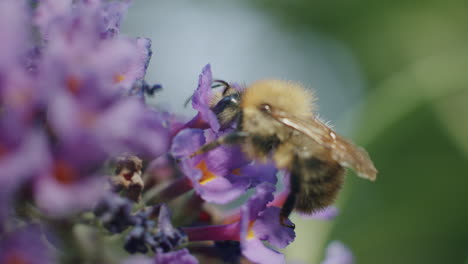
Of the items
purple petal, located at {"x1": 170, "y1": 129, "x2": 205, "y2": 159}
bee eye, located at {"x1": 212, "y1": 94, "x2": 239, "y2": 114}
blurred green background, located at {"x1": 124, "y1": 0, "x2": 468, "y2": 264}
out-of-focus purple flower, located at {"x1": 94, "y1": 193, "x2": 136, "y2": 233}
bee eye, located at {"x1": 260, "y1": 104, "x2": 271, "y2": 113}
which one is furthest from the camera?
blurred green background, located at {"x1": 124, "y1": 0, "x2": 468, "y2": 264}

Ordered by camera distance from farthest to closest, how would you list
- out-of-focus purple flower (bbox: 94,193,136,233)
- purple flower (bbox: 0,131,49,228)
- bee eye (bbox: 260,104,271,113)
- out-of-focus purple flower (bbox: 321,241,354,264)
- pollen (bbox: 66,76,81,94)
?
out-of-focus purple flower (bbox: 321,241,354,264) < bee eye (bbox: 260,104,271,113) < out-of-focus purple flower (bbox: 94,193,136,233) < pollen (bbox: 66,76,81,94) < purple flower (bbox: 0,131,49,228)

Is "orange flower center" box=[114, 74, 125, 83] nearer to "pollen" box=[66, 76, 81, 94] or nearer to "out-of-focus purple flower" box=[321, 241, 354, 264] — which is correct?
"pollen" box=[66, 76, 81, 94]

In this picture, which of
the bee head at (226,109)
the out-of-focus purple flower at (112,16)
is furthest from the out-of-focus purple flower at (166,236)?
the out-of-focus purple flower at (112,16)

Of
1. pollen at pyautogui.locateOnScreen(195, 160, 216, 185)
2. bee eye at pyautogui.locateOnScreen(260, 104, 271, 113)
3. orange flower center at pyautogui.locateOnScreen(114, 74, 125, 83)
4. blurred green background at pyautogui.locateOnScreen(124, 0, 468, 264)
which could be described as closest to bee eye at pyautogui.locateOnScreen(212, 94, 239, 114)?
bee eye at pyautogui.locateOnScreen(260, 104, 271, 113)

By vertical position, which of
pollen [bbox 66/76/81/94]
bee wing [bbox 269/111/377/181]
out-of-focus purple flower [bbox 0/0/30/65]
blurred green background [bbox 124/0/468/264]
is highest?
out-of-focus purple flower [bbox 0/0/30/65]

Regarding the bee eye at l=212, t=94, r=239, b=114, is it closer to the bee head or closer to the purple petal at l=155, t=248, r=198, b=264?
the bee head

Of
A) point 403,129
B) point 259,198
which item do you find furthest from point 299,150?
point 403,129

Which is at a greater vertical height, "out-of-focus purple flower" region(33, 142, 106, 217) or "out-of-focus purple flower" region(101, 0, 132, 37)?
"out-of-focus purple flower" region(101, 0, 132, 37)

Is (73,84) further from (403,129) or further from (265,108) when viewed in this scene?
(403,129)

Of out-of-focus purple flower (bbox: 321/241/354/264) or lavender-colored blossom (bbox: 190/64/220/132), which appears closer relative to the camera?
lavender-colored blossom (bbox: 190/64/220/132)
